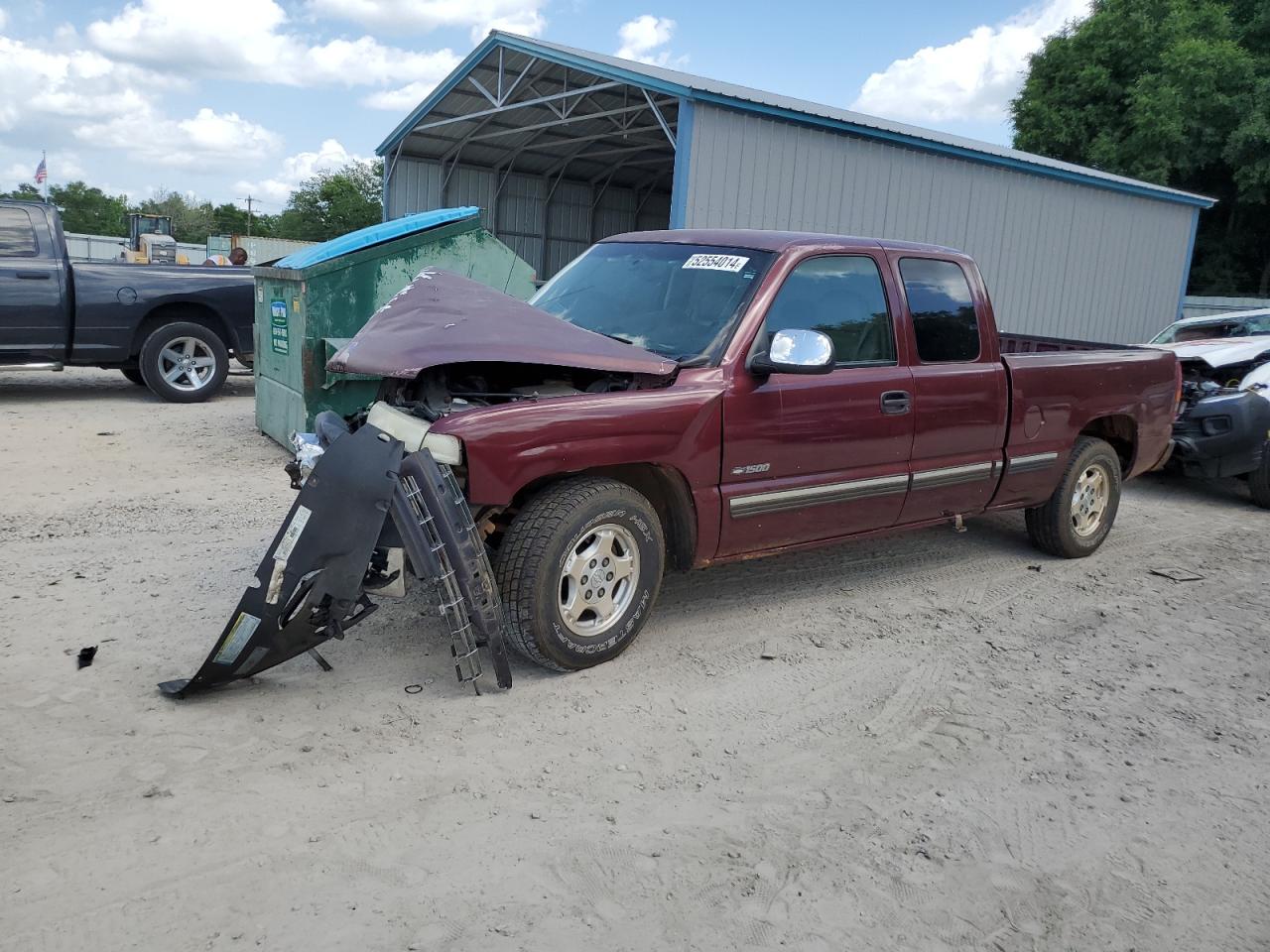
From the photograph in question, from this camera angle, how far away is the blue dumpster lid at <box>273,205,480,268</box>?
305 inches

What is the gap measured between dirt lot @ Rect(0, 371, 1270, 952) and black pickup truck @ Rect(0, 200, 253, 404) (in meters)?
5.22

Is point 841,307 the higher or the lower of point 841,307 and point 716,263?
the lower

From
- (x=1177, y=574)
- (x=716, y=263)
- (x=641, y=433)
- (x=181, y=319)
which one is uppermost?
(x=716, y=263)

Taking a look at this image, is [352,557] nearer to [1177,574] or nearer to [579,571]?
[579,571]

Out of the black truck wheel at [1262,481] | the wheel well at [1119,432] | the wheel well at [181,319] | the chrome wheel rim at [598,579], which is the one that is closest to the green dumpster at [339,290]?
the wheel well at [181,319]

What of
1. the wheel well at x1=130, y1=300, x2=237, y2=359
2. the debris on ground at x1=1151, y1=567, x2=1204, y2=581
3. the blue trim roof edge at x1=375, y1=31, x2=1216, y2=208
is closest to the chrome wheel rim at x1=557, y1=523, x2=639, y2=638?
the debris on ground at x1=1151, y1=567, x2=1204, y2=581

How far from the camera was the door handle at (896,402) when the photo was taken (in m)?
4.99

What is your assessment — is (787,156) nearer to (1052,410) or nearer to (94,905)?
(1052,410)

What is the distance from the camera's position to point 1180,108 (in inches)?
1034

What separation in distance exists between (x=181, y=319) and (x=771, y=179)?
280 inches

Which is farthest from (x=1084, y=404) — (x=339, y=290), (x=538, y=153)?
(x=538, y=153)

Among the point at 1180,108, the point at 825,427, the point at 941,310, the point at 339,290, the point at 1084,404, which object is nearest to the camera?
the point at 825,427

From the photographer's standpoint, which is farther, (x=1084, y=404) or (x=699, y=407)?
(x=1084, y=404)

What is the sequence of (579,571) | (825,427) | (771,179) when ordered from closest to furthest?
(579,571) → (825,427) → (771,179)
